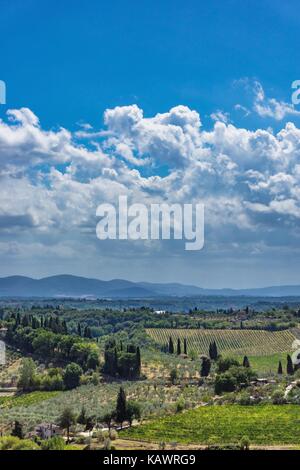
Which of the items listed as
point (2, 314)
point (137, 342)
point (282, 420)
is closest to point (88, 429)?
point (282, 420)

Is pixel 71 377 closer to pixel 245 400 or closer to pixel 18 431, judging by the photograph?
pixel 245 400

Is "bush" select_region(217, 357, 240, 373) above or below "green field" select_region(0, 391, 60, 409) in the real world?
above

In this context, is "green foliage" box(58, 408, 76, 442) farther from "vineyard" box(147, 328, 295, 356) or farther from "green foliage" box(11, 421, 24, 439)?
"vineyard" box(147, 328, 295, 356)

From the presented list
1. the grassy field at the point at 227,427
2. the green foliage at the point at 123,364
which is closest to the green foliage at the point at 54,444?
the grassy field at the point at 227,427

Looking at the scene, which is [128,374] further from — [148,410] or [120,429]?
[120,429]

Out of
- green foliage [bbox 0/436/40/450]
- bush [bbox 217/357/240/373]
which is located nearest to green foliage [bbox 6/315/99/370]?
bush [bbox 217/357/240/373]

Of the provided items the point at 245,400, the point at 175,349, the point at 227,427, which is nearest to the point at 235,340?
the point at 175,349
